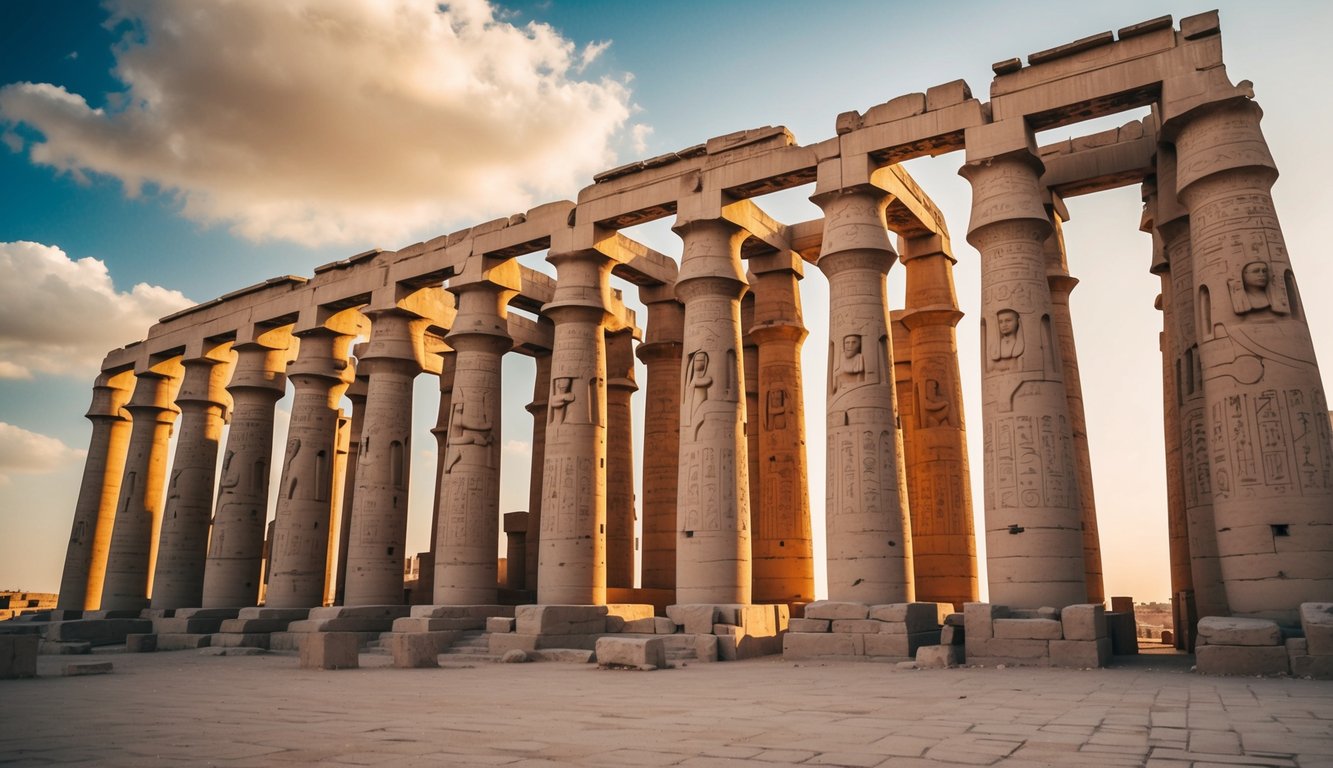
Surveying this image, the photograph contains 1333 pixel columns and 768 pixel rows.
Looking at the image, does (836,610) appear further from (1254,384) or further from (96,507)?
(96,507)

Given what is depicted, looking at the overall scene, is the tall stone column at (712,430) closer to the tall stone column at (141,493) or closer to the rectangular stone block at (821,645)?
the rectangular stone block at (821,645)

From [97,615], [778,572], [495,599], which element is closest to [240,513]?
[97,615]

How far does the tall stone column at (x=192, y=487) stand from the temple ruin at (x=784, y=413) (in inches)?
3.3

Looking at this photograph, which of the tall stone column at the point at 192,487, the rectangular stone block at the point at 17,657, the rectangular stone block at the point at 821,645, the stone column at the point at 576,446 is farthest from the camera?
the tall stone column at the point at 192,487

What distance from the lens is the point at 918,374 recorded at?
22.8 metres

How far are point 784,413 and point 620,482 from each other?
248 inches

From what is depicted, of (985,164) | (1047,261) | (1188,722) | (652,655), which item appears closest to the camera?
(1188,722)

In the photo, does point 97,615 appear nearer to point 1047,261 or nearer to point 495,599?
point 495,599

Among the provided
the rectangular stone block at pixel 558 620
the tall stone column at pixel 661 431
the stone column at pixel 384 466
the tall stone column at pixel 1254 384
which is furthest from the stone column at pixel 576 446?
the tall stone column at pixel 1254 384

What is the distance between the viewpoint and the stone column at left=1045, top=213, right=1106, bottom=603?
2061 cm

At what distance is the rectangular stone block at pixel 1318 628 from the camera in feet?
37.7

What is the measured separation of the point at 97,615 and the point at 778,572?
21.5 metres

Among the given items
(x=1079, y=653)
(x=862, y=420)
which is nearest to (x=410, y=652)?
(x=862, y=420)

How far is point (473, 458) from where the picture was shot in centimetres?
2236
